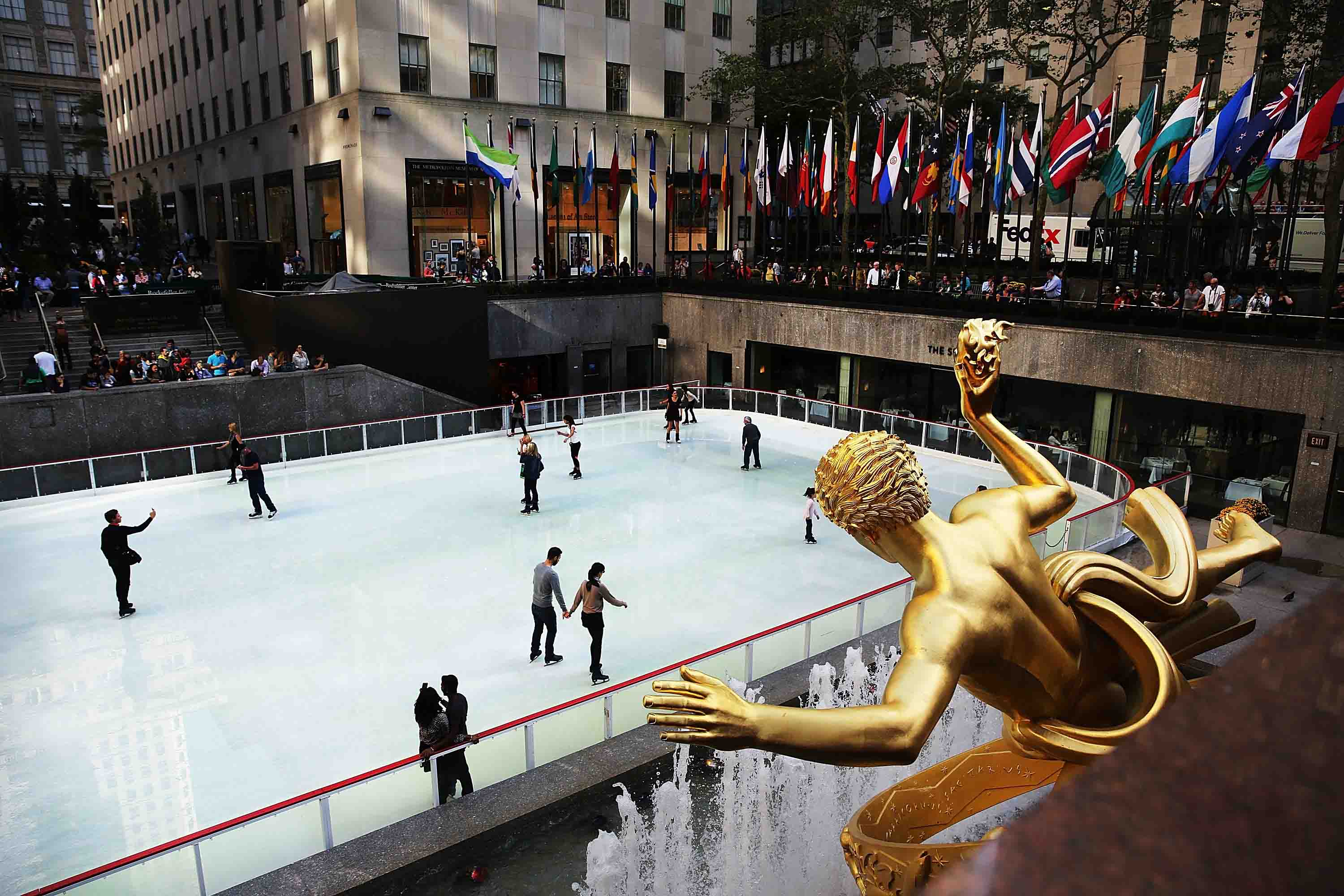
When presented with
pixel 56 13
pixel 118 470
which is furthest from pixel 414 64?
pixel 56 13

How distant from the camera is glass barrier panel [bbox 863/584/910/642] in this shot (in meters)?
9.98

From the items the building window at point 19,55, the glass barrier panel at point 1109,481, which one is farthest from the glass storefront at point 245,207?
the building window at point 19,55

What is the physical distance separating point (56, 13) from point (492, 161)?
65.7 meters

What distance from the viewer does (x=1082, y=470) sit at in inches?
635

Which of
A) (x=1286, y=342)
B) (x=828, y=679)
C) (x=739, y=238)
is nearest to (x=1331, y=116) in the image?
(x=1286, y=342)

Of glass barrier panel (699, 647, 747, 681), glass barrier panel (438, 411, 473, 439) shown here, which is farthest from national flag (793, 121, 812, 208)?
glass barrier panel (699, 647, 747, 681)

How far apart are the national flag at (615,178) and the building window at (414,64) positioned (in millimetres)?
7165

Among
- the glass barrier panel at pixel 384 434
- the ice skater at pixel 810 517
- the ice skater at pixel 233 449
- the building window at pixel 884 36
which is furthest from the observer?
the building window at pixel 884 36

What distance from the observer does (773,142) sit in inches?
1553

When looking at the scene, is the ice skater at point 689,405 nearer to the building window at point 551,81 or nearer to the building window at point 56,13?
the building window at point 551,81

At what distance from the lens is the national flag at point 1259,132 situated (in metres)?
16.8

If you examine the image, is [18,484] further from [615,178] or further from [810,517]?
[615,178]

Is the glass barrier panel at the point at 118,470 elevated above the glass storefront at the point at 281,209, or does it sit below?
below

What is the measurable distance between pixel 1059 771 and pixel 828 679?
192 inches
